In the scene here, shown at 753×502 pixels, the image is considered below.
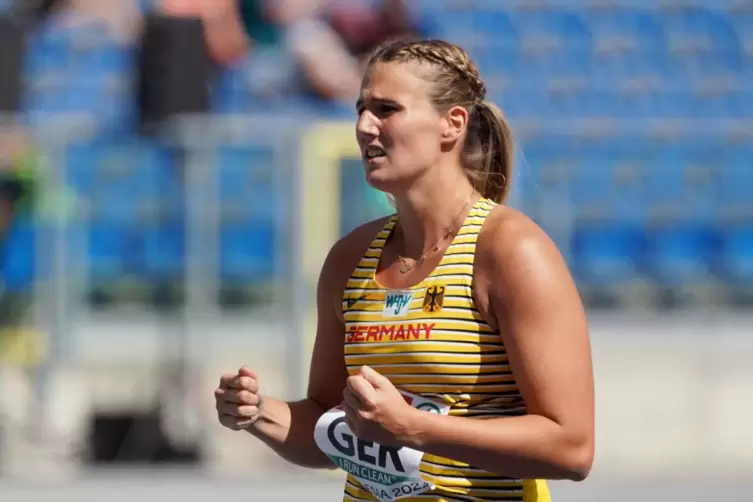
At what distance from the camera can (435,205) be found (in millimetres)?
2295

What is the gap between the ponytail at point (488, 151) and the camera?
2352 mm

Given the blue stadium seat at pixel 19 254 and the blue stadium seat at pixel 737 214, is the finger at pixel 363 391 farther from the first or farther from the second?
the blue stadium seat at pixel 737 214

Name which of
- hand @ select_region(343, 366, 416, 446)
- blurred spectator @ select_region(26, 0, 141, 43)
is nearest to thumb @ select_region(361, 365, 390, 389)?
hand @ select_region(343, 366, 416, 446)

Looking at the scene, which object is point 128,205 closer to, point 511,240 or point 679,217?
point 679,217

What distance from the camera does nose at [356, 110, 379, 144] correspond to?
87.4 inches

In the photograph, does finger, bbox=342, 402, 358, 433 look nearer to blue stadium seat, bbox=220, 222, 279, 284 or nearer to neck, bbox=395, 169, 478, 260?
neck, bbox=395, 169, 478, 260

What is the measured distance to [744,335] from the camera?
27.3 ft

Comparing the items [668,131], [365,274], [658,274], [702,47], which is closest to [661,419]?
[658,274]

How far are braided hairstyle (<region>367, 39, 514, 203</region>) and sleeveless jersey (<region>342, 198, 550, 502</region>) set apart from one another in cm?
14

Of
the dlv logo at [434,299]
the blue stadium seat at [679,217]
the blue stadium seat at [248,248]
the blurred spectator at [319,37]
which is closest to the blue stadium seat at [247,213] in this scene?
the blue stadium seat at [248,248]

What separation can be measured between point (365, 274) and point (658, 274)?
6948 millimetres

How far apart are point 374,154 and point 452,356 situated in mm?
360

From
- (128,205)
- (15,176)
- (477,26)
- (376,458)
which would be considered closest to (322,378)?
(376,458)

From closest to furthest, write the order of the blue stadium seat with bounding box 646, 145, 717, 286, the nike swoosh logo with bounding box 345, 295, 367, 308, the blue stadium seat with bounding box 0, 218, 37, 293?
the nike swoosh logo with bounding box 345, 295, 367, 308 < the blue stadium seat with bounding box 0, 218, 37, 293 < the blue stadium seat with bounding box 646, 145, 717, 286
